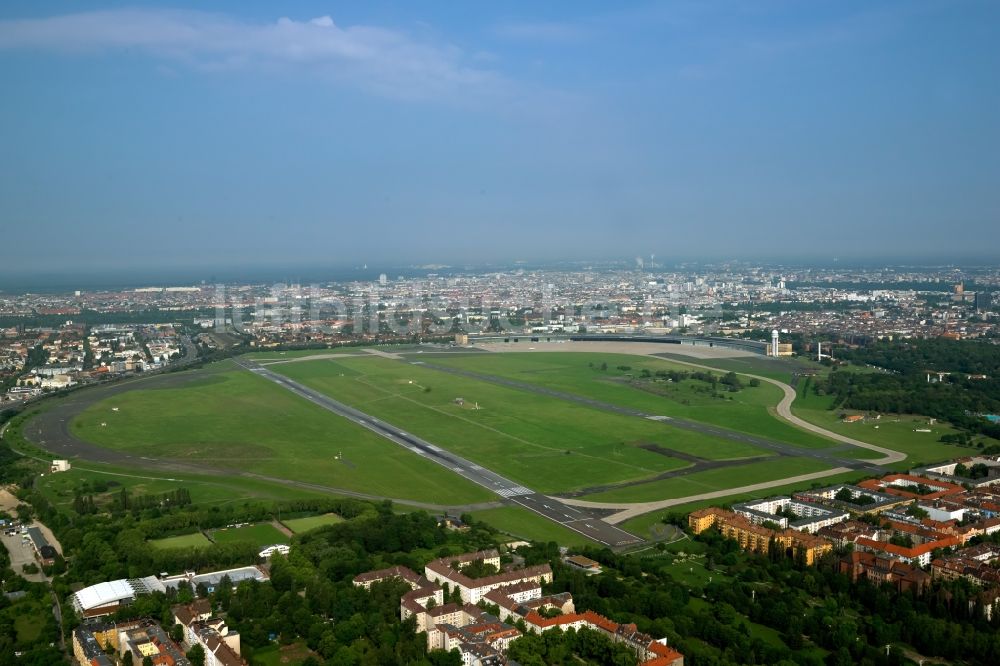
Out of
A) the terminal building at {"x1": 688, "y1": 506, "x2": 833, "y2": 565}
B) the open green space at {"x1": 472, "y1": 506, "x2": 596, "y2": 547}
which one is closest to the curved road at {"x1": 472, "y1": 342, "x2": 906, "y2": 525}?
the open green space at {"x1": 472, "y1": 506, "x2": 596, "y2": 547}

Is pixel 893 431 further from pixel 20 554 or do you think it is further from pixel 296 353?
pixel 296 353

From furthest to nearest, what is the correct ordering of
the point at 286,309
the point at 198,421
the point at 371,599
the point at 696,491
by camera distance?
the point at 286,309 < the point at 198,421 < the point at 696,491 < the point at 371,599

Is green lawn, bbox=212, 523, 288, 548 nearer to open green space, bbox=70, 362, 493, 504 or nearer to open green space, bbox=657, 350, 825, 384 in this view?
open green space, bbox=70, 362, 493, 504

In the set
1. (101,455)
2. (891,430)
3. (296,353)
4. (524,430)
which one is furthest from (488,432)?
(296,353)

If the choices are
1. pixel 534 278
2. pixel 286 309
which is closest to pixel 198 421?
pixel 286 309

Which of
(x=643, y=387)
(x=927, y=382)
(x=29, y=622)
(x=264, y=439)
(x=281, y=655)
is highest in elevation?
(x=927, y=382)

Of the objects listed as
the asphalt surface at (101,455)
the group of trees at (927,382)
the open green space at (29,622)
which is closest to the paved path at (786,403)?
the group of trees at (927,382)

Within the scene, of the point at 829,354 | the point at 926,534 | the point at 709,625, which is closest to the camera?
the point at 709,625

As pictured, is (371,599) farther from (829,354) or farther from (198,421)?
(829,354)
